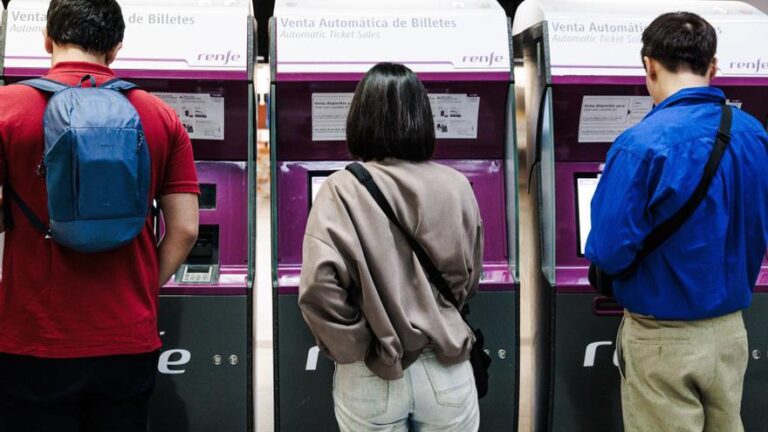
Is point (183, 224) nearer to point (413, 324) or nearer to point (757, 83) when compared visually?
point (413, 324)

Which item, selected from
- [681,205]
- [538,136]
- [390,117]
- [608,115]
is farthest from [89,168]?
[608,115]

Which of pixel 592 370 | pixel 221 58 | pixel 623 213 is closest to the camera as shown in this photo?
pixel 623 213

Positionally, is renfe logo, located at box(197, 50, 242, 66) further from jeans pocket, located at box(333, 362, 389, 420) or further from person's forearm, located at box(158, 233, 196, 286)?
jeans pocket, located at box(333, 362, 389, 420)

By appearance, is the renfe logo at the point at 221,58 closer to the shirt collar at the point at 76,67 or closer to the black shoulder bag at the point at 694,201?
the shirt collar at the point at 76,67

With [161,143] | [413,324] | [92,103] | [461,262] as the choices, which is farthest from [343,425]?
[92,103]

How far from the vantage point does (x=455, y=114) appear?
2785mm

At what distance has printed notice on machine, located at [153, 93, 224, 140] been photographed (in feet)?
8.84

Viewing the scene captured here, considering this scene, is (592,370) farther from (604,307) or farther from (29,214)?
(29,214)

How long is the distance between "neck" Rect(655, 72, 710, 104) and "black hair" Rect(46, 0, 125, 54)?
1417mm

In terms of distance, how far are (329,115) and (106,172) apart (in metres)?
1.10

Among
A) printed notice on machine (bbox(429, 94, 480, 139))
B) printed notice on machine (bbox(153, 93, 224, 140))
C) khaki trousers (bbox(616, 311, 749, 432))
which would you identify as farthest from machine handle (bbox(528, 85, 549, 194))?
printed notice on machine (bbox(153, 93, 224, 140))

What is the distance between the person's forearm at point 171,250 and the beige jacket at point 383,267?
1.30 feet

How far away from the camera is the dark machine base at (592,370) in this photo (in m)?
2.81

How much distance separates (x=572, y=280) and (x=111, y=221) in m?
1.65
